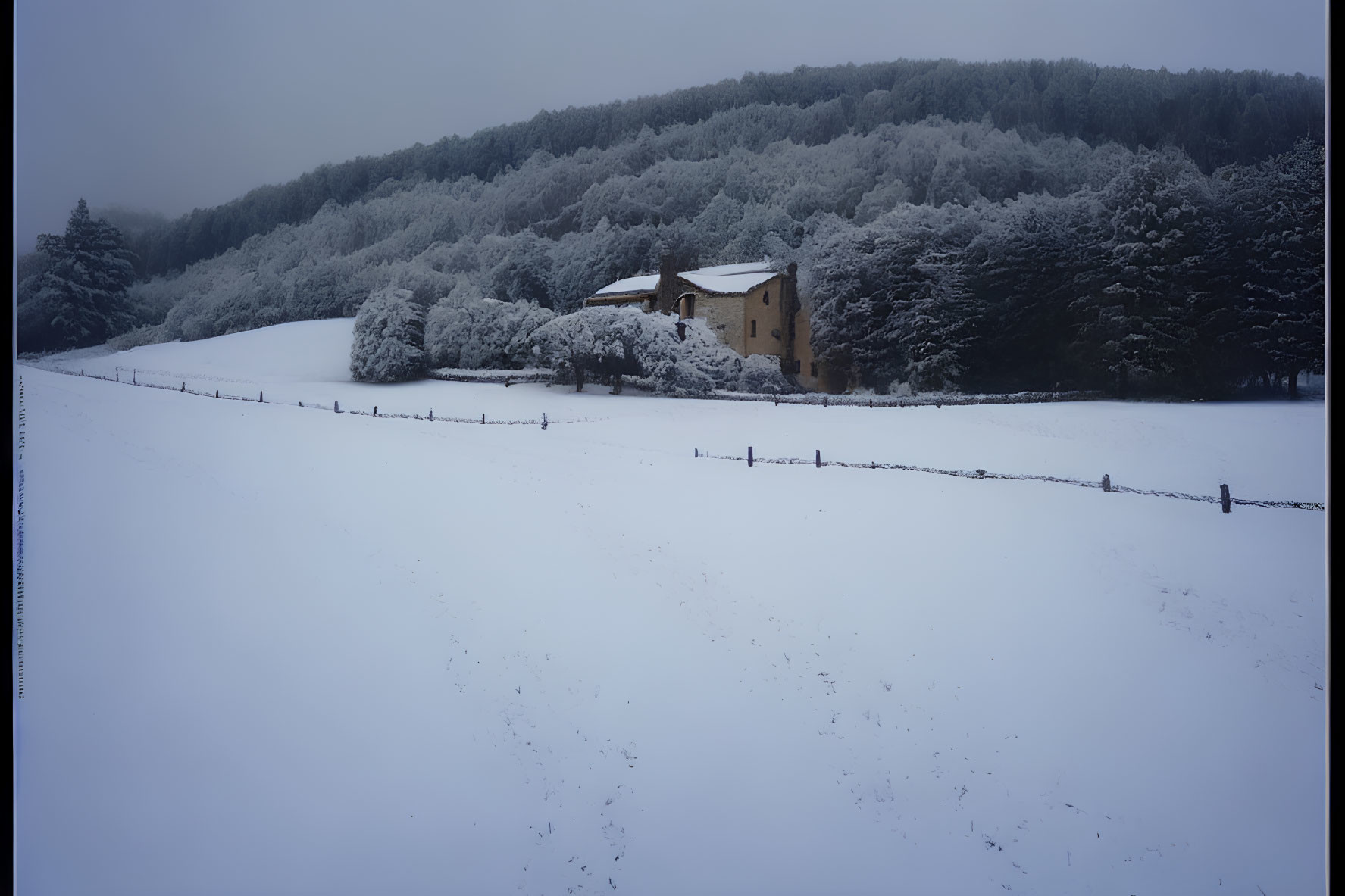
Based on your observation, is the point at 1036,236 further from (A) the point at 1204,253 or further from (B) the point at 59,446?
(B) the point at 59,446

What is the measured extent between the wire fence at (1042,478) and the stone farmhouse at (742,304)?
641 millimetres

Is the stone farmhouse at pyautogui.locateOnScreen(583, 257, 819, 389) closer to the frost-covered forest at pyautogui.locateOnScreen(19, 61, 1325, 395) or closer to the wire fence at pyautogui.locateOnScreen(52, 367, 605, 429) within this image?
the frost-covered forest at pyautogui.locateOnScreen(19, 61, 1325, 395)

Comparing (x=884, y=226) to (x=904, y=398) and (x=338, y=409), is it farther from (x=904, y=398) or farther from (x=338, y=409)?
(x=338, y=409)

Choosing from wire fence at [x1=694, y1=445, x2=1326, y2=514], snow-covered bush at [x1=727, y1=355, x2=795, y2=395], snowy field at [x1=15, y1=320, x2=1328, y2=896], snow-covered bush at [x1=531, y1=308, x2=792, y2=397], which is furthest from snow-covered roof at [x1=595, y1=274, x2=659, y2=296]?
wire fence at [x1=694, y1=445, x2=1326, y2=514]

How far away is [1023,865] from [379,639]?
4188 millimetres

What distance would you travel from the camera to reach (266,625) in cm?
475

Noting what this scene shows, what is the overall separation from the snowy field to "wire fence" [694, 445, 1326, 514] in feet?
0.19

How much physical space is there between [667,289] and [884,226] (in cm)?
177

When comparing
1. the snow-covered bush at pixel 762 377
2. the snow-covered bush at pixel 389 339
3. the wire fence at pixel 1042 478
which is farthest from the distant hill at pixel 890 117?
the wire fence at pixel 1042 478

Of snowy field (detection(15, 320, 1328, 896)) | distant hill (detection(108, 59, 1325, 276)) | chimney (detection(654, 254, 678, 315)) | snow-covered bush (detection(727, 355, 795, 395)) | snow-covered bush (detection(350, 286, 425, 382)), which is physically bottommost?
snowy field (detection(15, 320, 1328, 896))

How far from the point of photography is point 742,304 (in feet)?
18.4

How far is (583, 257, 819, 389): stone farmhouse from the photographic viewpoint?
219 inches

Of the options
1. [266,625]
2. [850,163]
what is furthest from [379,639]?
[850,163]

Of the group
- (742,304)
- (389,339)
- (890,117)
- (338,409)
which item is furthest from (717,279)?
(338,409)
